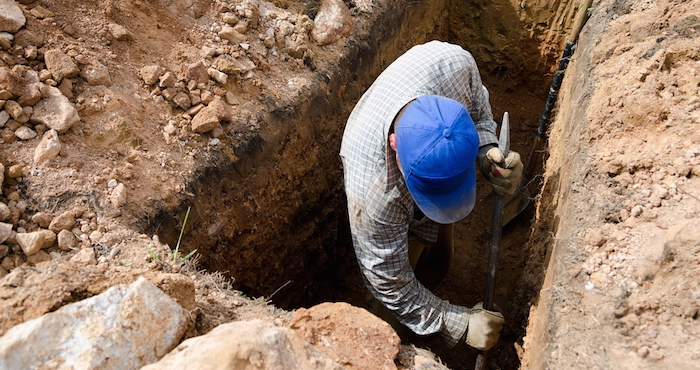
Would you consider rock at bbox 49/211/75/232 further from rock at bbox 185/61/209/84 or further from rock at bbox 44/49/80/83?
rock at bbox 185/61/209/84

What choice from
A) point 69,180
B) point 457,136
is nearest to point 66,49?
point 69,180

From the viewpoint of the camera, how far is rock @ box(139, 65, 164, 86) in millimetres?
2521

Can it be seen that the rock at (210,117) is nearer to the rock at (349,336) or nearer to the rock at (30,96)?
the rock at (30,96)

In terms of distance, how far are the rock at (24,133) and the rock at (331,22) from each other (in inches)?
73.3

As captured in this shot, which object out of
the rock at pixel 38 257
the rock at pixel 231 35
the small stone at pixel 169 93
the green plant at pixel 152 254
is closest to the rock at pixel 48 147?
the rock at pixel 38 257

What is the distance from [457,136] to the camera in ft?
6.10

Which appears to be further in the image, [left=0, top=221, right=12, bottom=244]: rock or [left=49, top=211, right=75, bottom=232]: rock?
[left=49, top=211, right=75, bottom=232]: rock

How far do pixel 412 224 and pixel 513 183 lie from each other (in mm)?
720

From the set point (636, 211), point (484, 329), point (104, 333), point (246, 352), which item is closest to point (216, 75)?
point (104, 333)

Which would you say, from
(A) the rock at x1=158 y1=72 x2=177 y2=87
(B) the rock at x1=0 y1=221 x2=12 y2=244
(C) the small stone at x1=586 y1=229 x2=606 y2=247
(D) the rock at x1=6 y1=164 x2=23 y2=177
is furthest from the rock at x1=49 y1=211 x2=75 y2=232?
(C) the small stone at x1=586 y1=229 x2=606 y2=247

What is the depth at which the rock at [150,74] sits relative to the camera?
252cm

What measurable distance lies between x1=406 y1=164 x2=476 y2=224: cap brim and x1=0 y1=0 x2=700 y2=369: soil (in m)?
0.50

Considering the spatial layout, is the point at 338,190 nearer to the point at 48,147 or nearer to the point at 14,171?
the point at 48,147

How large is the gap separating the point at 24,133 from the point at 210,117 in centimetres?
88
